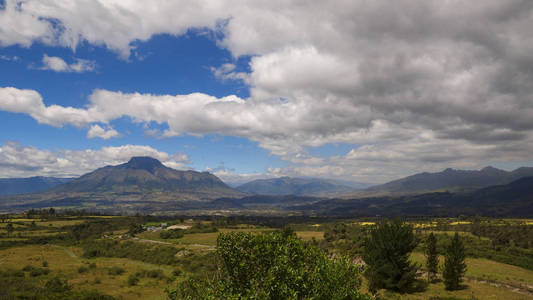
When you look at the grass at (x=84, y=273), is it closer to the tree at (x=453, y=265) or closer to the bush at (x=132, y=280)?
the bush at (x=132, y=280)

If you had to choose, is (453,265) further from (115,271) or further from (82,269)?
(82,269)

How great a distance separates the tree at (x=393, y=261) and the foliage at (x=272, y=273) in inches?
1215

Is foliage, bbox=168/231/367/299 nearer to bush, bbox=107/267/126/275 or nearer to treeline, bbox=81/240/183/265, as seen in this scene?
bush, bbox=107/267/126/275

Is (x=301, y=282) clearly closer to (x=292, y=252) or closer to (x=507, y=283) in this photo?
(x=292, y=252)

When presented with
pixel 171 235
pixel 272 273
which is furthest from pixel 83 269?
pixel 272 273

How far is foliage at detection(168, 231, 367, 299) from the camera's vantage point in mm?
20312

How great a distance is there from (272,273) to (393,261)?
40.4 metres

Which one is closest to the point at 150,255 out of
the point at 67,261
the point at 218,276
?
the point at 67,261

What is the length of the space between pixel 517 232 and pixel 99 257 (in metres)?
213

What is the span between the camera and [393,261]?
51750 mm

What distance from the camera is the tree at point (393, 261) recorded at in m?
51.2

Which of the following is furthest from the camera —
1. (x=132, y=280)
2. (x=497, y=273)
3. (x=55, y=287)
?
(x=132, y=280)

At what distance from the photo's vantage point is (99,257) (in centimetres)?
13388

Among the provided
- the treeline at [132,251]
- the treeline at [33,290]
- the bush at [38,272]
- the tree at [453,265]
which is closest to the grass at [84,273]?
the bush at [38,272]
